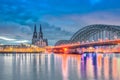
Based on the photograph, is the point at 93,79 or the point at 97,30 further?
the point at 97,30

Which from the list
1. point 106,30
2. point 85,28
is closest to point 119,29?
point 106,30

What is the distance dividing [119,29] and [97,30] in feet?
52.1

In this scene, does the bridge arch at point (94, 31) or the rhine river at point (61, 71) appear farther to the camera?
the bridge arch at point (94, 31)

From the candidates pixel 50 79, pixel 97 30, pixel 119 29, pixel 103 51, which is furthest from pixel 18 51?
pixel 50 79

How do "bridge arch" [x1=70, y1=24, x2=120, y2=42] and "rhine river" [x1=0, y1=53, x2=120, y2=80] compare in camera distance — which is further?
"bridge arch" [x1=70, y1=24, x2=120, y2=42]

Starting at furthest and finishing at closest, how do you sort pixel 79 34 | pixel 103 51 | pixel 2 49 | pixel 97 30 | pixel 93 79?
pixel 2 49 < pixel 103 51 < pixel 79 34 < pixel 97 30 < pixel 93 79

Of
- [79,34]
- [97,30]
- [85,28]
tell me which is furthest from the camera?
[79,34]

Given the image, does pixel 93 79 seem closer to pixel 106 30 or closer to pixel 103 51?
pixel 106 30

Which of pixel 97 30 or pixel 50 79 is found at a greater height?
pixel 97 30

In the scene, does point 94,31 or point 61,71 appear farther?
point 94,31

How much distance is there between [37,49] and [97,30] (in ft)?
276

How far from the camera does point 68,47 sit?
422ft

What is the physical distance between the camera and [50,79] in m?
28.1

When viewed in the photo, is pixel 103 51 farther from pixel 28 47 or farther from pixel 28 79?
pixel 28 79
